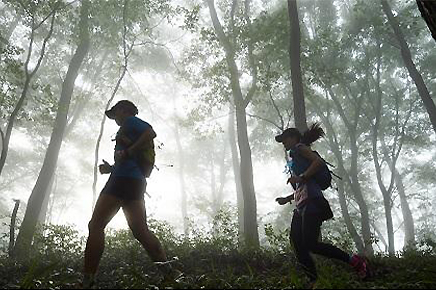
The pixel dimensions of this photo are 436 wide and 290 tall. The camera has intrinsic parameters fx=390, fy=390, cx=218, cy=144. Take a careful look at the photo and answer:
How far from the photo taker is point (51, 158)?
44.3 ft

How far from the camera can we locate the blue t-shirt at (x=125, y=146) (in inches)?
154

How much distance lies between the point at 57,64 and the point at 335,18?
1593 cm

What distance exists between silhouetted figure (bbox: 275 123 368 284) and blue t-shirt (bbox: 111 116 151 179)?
5.20ft

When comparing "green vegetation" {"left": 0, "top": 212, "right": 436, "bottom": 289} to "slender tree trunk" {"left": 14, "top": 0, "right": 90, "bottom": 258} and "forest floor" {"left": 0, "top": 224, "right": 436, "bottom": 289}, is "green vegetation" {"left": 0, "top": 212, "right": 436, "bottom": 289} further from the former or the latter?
"slender tree trunk" {"left": 14, "top": 0, "right": 90, "bottom": 258}

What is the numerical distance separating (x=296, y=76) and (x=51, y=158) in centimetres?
885

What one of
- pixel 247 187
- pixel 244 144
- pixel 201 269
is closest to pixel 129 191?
pixel 201 269

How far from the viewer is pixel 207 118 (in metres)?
17.6

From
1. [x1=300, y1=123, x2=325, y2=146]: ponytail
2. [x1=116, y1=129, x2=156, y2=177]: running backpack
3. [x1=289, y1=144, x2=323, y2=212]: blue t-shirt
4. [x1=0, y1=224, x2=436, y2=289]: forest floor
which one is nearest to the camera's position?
[x1=0, y1=224, x2=436, y2=289]: forest floor

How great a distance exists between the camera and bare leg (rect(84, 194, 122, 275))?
3.62m

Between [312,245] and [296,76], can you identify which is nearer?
[312,245]

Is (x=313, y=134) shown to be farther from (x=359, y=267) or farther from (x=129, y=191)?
(x=129, y=191)

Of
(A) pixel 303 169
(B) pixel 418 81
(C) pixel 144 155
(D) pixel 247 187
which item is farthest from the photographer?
(B) pixel 418 81

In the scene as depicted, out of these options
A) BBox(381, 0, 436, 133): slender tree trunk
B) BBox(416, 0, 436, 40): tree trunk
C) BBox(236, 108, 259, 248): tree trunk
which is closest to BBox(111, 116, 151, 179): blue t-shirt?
BBox(416, 0, 436, 40): tree trunk

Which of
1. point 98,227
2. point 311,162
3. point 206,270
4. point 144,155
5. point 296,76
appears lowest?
point 206,270
